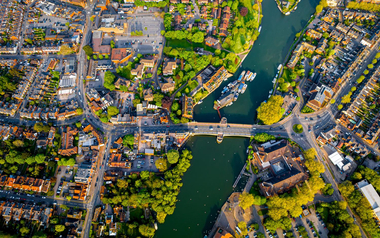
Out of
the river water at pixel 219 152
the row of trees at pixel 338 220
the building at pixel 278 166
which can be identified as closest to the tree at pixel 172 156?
the river water at pixel 219 152

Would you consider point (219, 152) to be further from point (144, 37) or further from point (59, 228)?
point (144, 37)

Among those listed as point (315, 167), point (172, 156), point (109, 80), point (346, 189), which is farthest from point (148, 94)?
point (346, 189)

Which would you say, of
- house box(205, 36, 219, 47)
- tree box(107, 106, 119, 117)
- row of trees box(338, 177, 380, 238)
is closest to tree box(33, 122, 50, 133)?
tree box(107, 106, 119, 117)

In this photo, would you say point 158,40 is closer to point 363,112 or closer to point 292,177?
point 292,177

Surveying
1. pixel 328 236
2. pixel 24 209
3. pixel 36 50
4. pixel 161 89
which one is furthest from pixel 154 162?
pixel 36 50

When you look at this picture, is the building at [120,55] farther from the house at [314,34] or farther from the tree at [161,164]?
the house at [314,34]

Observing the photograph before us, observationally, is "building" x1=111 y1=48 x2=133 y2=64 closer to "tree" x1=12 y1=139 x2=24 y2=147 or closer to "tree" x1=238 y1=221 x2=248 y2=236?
"tree" x1=12 y1=139 x2=24 y2=147
